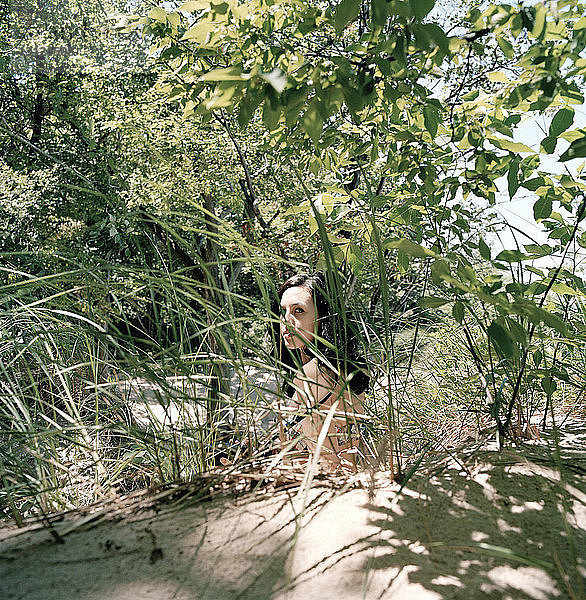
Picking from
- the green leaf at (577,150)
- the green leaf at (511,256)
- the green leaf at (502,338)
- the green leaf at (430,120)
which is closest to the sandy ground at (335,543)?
the green leaf at (502,338)

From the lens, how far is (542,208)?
4.95 ft

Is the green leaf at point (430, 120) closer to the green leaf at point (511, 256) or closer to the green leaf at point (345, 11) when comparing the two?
the green leaf at point (511, 256)

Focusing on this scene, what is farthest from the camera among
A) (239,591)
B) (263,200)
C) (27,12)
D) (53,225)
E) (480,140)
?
(27,12)

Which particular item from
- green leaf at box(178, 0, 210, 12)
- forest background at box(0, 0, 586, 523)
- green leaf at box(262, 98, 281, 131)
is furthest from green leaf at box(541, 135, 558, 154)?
green leaf at box(178, 0, 210, 12)

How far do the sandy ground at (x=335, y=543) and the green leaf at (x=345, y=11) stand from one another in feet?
2.56

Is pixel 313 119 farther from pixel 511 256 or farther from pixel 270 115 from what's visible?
pixel 511 256

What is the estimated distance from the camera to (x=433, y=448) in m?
1.55

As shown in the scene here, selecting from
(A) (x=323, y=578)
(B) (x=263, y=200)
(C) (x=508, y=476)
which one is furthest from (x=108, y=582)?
(B) (x=263, y=200)

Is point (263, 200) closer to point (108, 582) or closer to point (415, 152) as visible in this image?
point (415, 152)

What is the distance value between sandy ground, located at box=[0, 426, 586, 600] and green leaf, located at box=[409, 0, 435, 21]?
0.74 m

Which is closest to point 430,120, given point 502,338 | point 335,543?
point 502,338

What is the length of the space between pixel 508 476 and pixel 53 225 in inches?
330

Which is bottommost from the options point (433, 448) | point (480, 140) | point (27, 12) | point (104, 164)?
point (433, 448)

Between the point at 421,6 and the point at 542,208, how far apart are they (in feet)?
2.63
